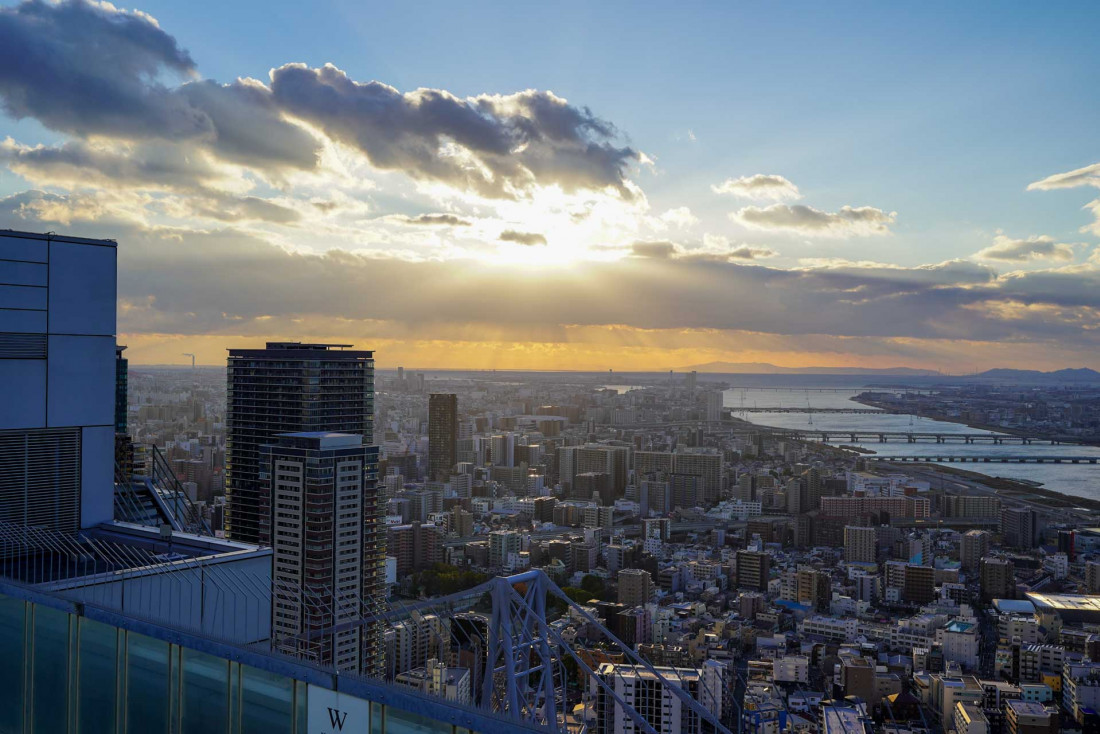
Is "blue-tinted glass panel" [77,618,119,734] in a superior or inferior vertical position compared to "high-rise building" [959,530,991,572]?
superior

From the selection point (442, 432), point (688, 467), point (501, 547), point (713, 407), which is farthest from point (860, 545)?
point (713, 407)

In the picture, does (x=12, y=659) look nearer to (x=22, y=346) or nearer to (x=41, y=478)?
(x=41, y=478)

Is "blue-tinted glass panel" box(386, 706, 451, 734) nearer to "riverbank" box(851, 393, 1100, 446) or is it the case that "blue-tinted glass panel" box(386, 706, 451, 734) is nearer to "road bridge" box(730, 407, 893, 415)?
"riverbank" box(851, 393, 1100, 446)

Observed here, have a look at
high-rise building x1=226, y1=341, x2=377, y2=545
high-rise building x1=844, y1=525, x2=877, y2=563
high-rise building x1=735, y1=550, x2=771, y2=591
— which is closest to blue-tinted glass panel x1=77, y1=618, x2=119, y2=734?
high-rise building x1=226, y1=341, x2=377, y2=545

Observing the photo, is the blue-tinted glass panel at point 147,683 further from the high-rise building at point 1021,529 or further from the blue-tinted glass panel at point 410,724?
the high-rise building at point 1021,529

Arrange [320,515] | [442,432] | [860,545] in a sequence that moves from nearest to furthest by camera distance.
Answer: [320,515], [860,545], [442,432]

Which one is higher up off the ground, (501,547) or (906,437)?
(906,437)

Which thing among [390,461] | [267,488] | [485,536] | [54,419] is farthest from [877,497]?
[54,419]
